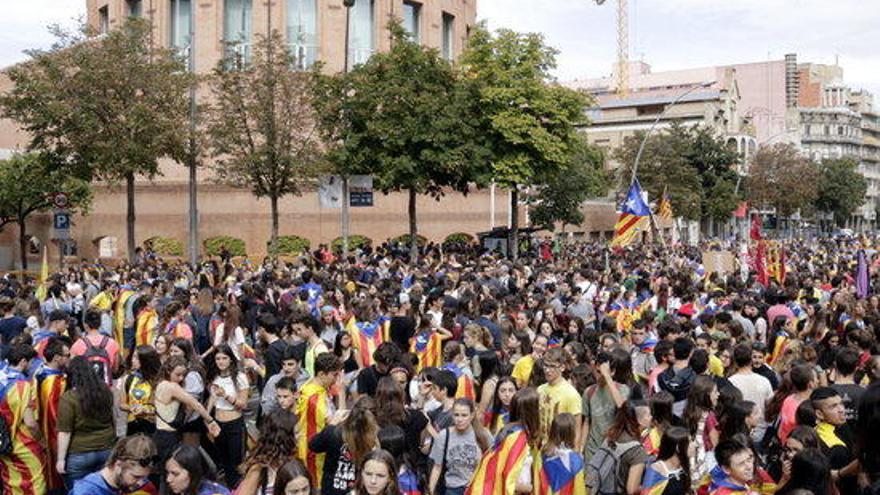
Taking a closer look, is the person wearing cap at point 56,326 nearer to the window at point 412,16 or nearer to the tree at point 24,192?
the tree at point 24,192

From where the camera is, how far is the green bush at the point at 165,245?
43.3 metres

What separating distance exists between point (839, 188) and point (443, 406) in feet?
314

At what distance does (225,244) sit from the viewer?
43.8 metres

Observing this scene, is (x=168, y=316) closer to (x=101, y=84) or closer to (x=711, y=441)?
(x=711, y=441)

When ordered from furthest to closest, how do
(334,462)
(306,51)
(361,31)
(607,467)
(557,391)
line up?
(361,31) < (306,51) < (557,391) < (334,462) < (607,467)

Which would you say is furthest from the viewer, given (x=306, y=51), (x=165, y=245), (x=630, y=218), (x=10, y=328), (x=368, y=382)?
(x=306, y=51)

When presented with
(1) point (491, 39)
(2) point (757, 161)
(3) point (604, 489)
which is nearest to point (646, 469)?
(3) point (604, 489)

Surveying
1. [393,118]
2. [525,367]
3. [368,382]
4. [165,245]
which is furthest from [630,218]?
[165,245]

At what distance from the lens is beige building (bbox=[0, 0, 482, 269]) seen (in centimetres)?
4484

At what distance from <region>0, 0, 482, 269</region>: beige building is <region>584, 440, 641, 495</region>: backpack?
1537 inches

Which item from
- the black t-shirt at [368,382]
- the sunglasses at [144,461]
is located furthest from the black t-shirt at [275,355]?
the sunglasses at [144,461]

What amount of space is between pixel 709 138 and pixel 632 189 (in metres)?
39.6

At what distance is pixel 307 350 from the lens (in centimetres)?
1021

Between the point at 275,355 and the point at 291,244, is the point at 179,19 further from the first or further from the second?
the point at 275,355
